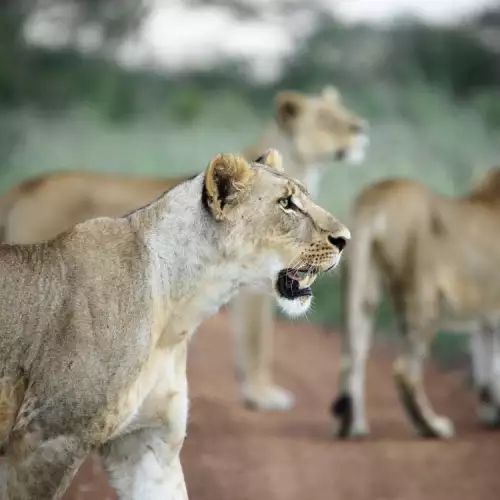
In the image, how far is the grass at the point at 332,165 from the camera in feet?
11.8

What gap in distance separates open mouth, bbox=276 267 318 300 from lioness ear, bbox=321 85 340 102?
1.83 m

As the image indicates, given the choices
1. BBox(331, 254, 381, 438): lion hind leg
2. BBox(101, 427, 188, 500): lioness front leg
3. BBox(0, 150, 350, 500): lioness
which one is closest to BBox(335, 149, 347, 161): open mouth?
BBox(331, 254, 381, 438): lion hind leg

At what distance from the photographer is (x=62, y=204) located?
3.32 meters

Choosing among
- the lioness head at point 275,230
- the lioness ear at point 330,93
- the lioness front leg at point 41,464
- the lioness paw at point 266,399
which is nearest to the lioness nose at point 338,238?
the lioness head at point 275,230

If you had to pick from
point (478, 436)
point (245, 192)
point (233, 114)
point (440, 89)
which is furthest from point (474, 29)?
point (245, 192)

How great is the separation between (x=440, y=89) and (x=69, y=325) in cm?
247

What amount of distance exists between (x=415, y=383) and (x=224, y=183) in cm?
164

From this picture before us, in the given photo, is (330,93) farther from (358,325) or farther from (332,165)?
(358,325)

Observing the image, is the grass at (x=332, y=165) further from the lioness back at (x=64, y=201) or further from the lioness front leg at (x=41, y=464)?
the lioness front leg at (x=41, y=464)

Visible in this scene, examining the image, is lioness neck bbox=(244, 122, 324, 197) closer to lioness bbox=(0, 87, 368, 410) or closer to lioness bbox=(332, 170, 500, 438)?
lioness bbox=(0, 87, 368, 410)

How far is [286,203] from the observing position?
208 centimetres

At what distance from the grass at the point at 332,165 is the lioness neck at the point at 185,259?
1.53 m

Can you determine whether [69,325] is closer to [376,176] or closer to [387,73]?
[376,176]

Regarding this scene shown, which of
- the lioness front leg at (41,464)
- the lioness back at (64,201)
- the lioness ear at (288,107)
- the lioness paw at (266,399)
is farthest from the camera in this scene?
the lioness ear at (288,107)
